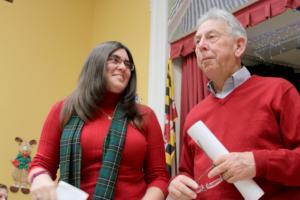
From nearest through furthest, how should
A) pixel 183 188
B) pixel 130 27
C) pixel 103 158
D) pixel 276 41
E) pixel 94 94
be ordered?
pixel 183 188, pixel 103 158, pixel 94 94, pixel 276 41, pixel 130 27

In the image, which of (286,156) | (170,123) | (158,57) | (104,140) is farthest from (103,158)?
(158,57)

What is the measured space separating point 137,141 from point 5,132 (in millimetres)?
2017

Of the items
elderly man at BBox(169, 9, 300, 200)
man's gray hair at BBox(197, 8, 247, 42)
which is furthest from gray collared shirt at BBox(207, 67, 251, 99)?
man's gray hair at BBox(197, 8, 247, 42)

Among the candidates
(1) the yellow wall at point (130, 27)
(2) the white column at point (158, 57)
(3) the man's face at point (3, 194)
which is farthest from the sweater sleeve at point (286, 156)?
(3) the man's face at point (3, 194)

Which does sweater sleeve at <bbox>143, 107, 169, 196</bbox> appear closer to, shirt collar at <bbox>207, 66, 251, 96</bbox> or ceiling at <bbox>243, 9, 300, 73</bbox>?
shirt collar at <bbox>207, 66, 251, 96</bbox>

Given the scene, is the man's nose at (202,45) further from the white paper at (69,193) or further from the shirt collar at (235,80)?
the white paper at (69,193)

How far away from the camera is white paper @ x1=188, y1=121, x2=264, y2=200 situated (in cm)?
99

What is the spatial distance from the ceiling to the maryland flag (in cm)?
63

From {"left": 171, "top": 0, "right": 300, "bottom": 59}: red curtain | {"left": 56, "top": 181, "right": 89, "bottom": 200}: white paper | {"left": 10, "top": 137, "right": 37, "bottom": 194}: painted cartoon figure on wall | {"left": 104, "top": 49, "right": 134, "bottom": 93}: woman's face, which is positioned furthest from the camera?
{"left": 10, "top": 137, "right": 37, "bottom": 194}: painted cartoon figure on wall

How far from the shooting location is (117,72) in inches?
54.6

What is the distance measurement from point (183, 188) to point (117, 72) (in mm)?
505

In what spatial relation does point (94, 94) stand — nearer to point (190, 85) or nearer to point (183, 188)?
point (183, 188)

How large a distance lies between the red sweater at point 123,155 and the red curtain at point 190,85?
132 centimetres

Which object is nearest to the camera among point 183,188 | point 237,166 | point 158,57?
point 237,166
